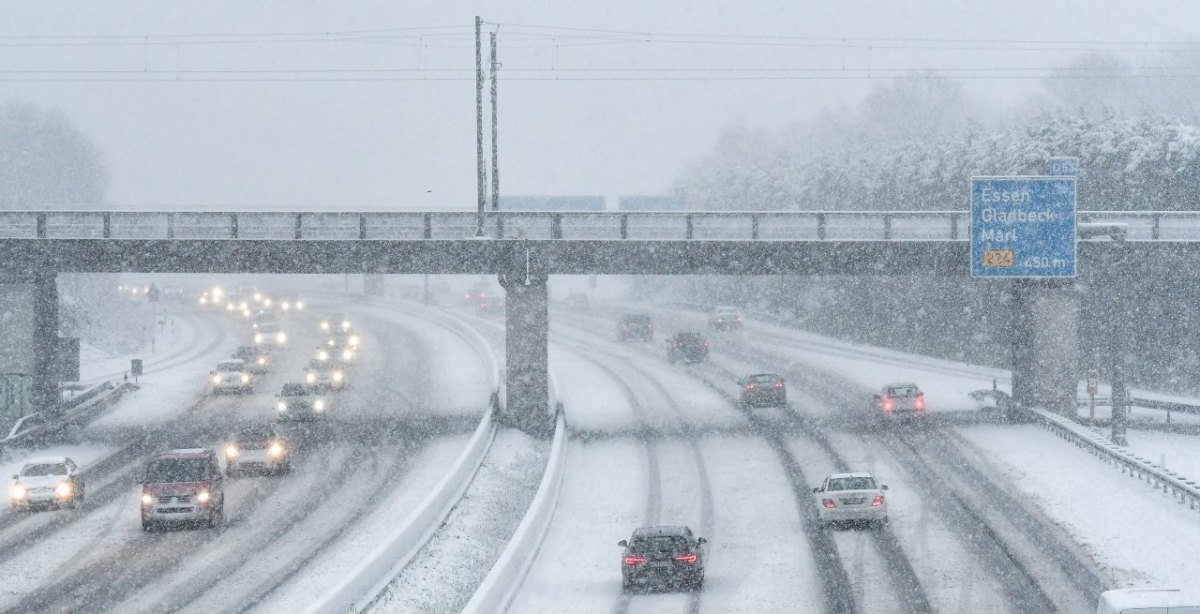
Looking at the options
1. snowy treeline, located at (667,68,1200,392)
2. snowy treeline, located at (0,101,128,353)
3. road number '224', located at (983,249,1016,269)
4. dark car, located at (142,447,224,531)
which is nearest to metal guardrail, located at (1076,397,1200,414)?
snowy treeline, located at (667,68,1200,392)

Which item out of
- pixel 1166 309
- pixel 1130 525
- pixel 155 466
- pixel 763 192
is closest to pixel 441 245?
pixel 155 466

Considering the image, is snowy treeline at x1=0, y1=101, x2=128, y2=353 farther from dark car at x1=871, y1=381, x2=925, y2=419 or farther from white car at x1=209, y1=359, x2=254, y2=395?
dark car at x1=871, y1=381, x2=925, y2=419

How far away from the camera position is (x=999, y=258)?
4053 cm

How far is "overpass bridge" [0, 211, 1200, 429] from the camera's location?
158 feet

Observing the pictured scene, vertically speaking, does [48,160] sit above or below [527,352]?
above

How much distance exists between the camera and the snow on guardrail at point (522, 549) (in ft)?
86.4

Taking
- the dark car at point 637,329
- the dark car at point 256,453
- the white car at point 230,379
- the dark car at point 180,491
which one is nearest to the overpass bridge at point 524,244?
the dark car at point 256,453

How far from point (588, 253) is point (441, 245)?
5.58 m

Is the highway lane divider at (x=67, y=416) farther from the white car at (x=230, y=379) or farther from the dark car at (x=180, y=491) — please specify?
the dark car at (x=180, y=491)

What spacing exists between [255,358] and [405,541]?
48.3 meters

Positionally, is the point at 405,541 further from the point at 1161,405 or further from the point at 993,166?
the point at 993,166

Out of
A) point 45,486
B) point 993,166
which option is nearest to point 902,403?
point 45,486

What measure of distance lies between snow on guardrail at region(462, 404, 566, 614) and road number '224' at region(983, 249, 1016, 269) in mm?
15155

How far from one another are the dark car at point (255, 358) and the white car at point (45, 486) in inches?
1339
